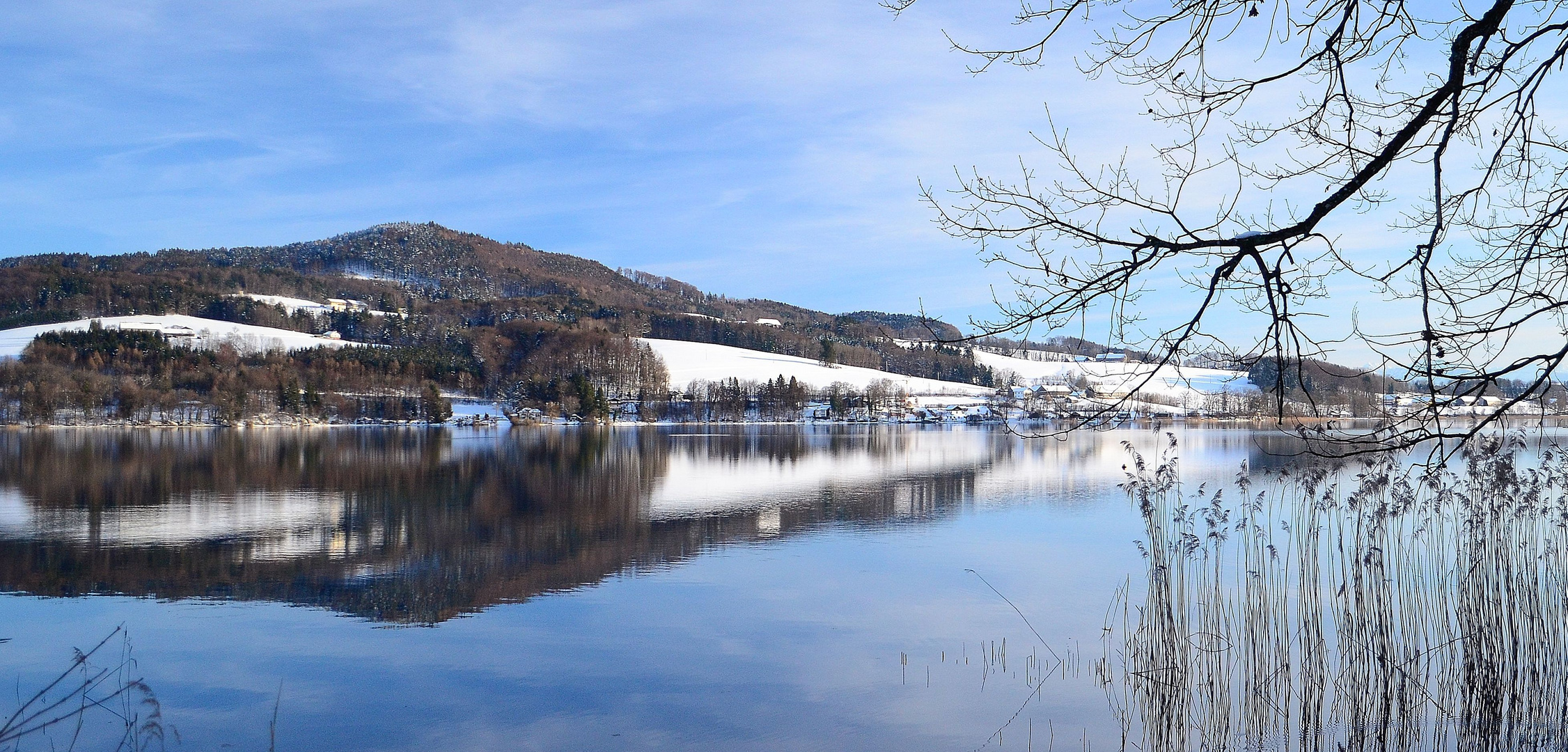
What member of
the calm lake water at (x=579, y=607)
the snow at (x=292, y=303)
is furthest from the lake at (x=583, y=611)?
the snow at (x=292, y=303)

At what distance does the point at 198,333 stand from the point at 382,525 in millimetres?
132368

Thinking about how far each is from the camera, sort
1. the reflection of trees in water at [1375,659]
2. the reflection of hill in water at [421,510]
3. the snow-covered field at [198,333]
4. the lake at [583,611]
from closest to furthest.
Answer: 1. the reflection of trees in water at [1375,659]
2. the lake at [583,611]
3. the reflection of hill in water at [421,510]
4. the snow-covered field at [198,333]

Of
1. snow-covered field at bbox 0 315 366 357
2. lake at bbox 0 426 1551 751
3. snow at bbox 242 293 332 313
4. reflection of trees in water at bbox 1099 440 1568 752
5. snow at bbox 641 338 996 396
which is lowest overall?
lake at bbox 0 426 1551 751

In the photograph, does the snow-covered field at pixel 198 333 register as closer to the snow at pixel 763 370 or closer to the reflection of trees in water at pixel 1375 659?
the snow at pixel 763 370

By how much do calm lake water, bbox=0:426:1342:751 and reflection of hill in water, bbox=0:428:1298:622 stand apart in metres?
0.12

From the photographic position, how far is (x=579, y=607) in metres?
13.5

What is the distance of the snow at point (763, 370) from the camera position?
141250 millimetres

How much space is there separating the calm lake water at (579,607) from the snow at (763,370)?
11026 centimetres

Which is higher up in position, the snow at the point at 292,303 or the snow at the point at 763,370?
the snow at the point at 292,303

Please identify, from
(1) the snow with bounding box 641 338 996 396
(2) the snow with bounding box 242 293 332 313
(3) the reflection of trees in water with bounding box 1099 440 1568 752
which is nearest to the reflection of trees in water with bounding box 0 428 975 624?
(3) the reflection of trees in water with bounding box 1099 440 1568 752

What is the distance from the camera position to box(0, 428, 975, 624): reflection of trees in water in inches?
584

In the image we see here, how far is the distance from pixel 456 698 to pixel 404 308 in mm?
200262

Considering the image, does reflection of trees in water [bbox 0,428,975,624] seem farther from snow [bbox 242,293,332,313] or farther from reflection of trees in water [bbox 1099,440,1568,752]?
snow [bbox 242,293,332,313]

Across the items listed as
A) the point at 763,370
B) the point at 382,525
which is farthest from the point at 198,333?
the point at 382,525
